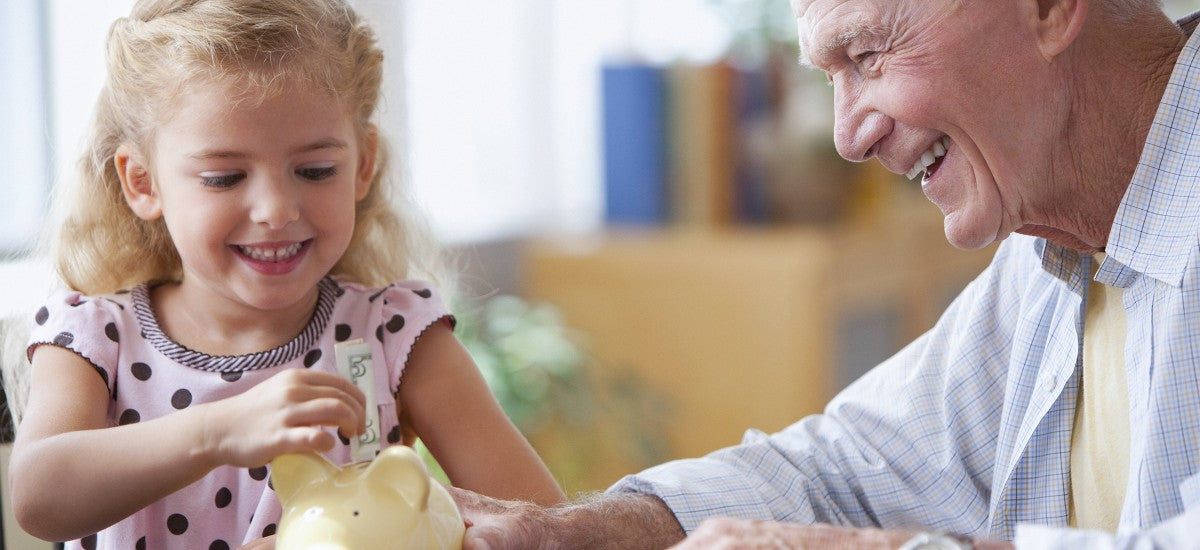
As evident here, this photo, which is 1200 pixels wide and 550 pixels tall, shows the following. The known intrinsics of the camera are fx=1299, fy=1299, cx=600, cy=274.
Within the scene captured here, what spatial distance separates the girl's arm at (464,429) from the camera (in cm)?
136

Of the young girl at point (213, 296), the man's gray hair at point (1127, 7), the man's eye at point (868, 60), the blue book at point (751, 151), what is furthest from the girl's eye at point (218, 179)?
the blue book at point (751, 151)

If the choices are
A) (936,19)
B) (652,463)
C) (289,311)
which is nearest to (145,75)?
(289,311)

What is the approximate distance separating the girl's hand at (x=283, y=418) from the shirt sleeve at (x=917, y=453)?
53cm

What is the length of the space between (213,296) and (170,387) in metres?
0.10

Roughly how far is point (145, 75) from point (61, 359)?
0.29 metres

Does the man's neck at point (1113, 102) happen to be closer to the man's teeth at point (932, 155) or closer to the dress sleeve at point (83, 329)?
the man's teeth at point (932, 155)

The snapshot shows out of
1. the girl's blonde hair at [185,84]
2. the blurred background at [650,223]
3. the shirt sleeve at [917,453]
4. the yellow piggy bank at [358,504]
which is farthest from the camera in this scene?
the blurred background at [650,223]

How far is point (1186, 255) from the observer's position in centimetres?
125

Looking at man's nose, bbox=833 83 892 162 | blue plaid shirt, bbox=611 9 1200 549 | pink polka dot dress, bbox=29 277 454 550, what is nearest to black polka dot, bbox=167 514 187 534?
pink polka dot dress, bbox=29 277 454 550

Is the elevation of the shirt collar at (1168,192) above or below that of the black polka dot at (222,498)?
above

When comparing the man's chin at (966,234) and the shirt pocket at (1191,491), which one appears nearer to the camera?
the shirt pocket at (1191,491)

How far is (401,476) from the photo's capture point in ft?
3.24

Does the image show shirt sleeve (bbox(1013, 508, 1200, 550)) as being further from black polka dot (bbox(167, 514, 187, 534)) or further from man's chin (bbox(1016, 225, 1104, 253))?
black polka dot (bbox(167, 514, 187, 534))

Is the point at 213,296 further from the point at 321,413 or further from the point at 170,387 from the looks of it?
the point at 321,413
